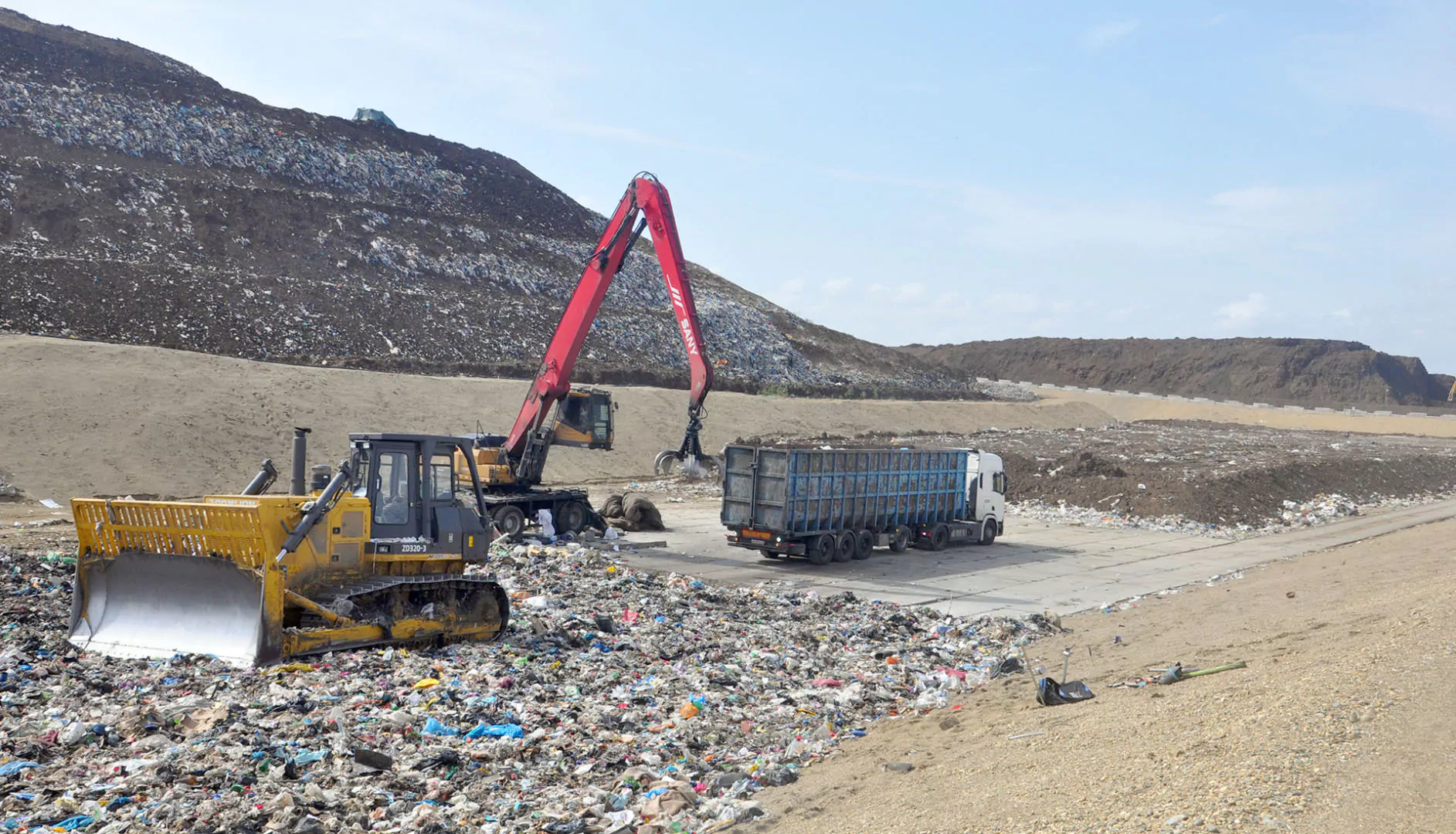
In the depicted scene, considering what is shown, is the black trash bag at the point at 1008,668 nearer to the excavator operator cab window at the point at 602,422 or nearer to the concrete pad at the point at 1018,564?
the concrete pad at the point at 1018,564

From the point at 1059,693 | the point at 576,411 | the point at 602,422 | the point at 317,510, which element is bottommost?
the point at 1059,693

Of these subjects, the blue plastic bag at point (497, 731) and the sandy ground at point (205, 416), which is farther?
the sandy ground at point (205, 416)

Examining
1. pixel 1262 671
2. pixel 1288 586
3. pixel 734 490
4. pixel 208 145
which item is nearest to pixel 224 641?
pixel 1262 671

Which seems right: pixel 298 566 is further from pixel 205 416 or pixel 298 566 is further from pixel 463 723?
pixel 205 416

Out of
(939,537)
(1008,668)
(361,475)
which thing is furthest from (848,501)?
(361,475)

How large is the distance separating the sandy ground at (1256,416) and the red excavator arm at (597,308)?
179 feet

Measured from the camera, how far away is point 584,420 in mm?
21062

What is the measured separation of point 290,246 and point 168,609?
136 ft

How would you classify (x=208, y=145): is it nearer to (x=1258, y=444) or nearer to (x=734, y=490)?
(x=734, y=490)

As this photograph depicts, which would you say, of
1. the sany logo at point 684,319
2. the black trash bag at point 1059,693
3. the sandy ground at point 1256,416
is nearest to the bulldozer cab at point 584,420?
the sany logo at point 684,319

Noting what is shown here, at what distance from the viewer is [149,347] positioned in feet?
101

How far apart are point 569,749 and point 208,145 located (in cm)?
5410

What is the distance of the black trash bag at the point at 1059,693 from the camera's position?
28.1 ft

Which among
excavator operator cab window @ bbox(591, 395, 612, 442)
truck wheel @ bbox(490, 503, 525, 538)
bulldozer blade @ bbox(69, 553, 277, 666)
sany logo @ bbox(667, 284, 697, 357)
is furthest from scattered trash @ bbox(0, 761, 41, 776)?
excavator operator cab window @ bbox(591, 395, 612, 442)
